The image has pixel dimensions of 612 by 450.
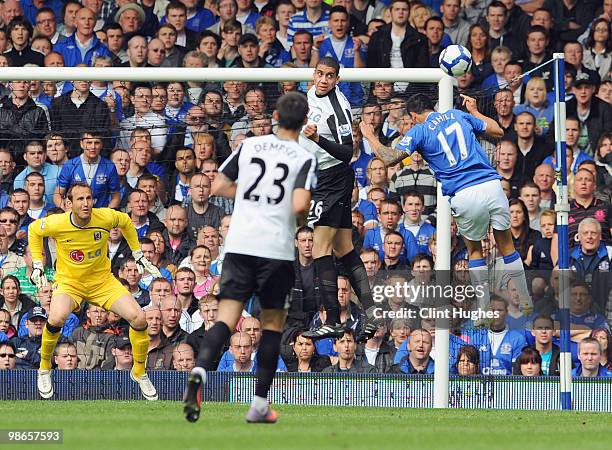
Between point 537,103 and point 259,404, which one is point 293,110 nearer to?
point 259,404

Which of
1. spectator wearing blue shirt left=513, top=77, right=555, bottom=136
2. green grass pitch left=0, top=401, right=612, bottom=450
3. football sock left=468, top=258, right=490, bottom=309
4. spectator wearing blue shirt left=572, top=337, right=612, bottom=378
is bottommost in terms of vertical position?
green grass pitch left=0, top=401, right=612, bottom=450

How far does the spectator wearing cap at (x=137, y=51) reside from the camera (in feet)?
57.6

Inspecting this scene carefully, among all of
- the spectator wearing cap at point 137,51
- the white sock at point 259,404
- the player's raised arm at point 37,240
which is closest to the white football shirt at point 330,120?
the player's raised arm at point 37,240

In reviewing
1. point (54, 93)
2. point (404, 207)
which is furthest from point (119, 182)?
point (404, 207)

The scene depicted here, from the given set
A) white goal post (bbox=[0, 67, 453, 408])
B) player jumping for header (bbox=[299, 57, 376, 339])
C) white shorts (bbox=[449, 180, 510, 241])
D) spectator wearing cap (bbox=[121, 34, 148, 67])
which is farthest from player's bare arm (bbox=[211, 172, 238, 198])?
spectator wearing cap (bbox=[121, 34, 148, 67])

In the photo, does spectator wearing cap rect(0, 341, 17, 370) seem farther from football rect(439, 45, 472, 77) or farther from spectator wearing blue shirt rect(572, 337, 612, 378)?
spectator wearing blue shirt rect(572, 337, 612, 378)

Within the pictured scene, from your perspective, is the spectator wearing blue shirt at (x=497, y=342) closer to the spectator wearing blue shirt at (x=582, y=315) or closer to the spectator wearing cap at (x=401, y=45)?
the spectator wearing blue shirt at (x=582, y=315)

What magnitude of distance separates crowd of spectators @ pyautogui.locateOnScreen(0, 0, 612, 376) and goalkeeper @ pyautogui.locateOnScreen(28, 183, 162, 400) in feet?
3.78

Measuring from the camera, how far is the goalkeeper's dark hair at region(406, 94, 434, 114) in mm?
13219

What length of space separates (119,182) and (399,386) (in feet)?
13.4

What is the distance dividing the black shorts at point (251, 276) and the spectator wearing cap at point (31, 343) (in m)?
6.06

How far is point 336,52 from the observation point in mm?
17641

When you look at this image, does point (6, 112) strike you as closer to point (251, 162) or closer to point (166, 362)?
point (166, 362)

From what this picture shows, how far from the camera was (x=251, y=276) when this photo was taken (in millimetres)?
9469
